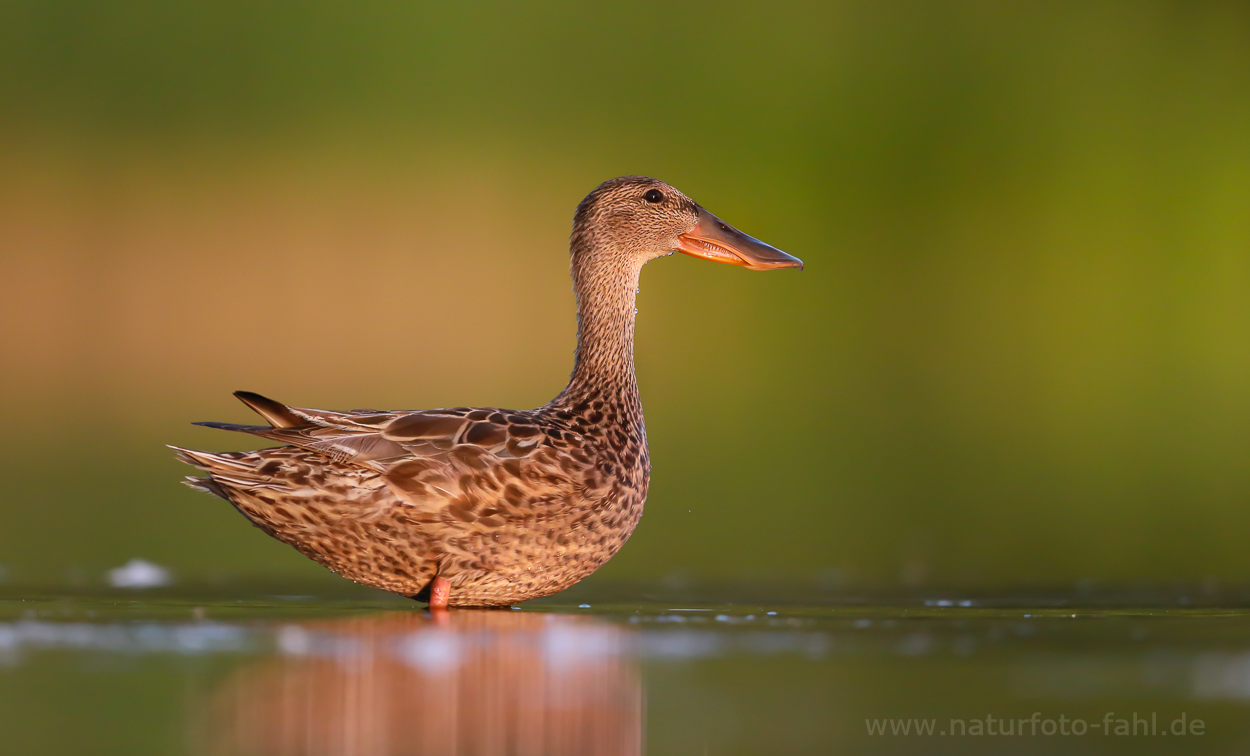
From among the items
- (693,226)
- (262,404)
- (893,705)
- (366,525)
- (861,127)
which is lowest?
(893,705)

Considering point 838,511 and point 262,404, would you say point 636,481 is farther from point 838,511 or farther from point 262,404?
point 838,511

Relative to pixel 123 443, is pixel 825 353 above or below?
above

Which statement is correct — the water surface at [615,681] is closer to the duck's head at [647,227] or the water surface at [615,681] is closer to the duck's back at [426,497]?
the duck's back at [426,497]

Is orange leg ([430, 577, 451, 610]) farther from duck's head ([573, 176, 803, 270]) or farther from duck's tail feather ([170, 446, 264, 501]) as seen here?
duck's head ([573, 176, 803, 270])

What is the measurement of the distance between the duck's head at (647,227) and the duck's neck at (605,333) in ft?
0.14

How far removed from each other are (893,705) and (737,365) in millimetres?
13330

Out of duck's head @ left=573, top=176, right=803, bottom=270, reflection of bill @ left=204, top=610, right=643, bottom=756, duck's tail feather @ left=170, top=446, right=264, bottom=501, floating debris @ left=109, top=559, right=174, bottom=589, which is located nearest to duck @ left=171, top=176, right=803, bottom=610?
duck's tail feather @ left=170, top=446, right=264, bottom=501

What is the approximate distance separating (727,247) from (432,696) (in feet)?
11.1

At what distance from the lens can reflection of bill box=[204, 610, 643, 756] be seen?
2.84 m

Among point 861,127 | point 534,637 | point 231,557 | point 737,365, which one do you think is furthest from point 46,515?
point 861,127

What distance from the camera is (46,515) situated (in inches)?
286

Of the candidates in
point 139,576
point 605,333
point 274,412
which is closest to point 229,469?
point 274,412

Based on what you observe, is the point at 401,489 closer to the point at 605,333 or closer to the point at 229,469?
the point at 229,469

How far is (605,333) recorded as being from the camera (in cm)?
585
